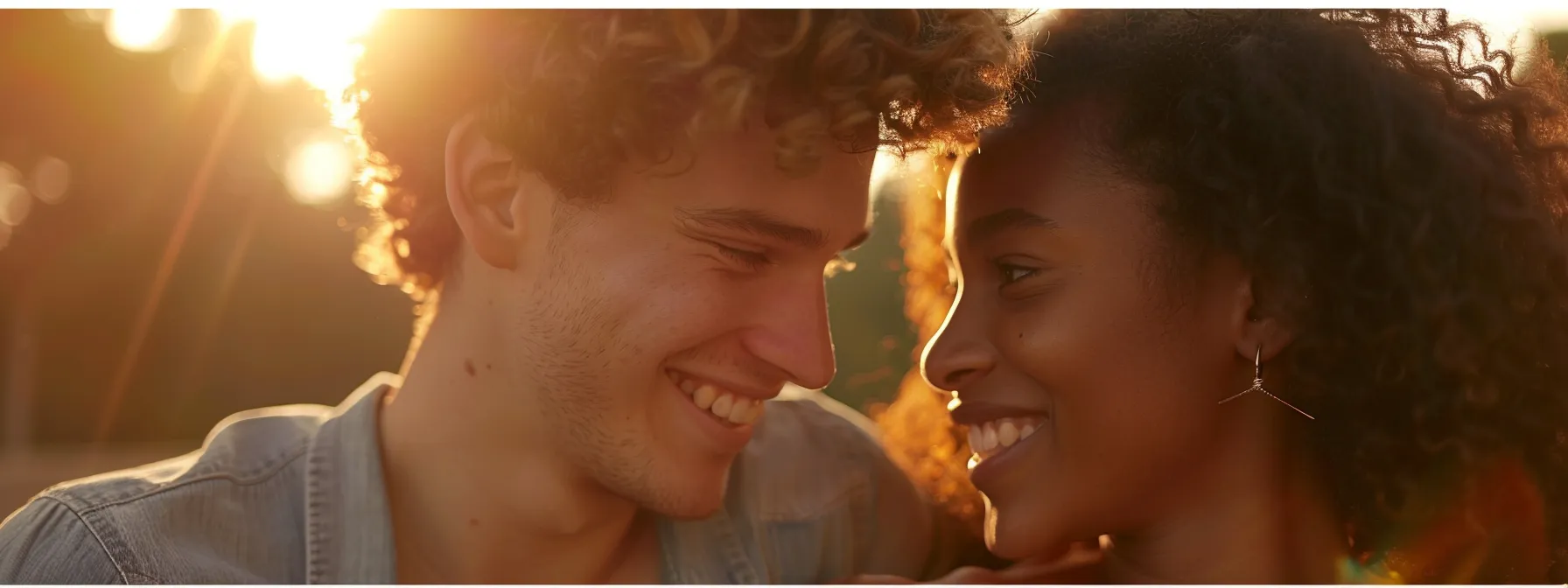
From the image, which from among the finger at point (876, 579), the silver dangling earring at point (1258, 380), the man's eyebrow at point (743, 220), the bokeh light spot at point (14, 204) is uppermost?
the bokeh light spot at point (14, 204)

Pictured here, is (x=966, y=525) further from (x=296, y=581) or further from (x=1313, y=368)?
(x=296, y=581)

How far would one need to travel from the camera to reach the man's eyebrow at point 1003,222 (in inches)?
116

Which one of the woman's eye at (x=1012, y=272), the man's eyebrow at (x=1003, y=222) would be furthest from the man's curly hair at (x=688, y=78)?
the woman's eye at (x=1012, y=272)

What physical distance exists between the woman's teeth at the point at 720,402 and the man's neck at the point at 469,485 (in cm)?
36

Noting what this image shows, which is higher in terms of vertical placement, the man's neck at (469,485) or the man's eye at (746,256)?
the man's eye at (746,256)

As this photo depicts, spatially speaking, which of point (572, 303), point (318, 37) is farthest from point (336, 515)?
point (318, 37)

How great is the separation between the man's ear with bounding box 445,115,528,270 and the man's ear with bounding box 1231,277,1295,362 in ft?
5.65

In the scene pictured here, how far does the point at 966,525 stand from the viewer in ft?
11.5

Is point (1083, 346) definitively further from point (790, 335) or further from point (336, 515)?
point (336, 515)

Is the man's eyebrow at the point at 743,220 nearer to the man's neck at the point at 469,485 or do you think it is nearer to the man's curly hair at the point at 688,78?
the man's curly hair at the point at 688,78

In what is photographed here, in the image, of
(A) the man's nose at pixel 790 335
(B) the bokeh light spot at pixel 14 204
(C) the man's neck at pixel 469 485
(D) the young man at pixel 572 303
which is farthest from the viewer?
(B) the bokeh light spot at pixel 14 204

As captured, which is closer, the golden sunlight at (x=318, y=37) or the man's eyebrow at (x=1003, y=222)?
the man's eyebrow at (x=1003, y=222)

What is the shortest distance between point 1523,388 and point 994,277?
4.23 feet

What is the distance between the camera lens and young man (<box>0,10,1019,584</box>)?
2.77 meters
